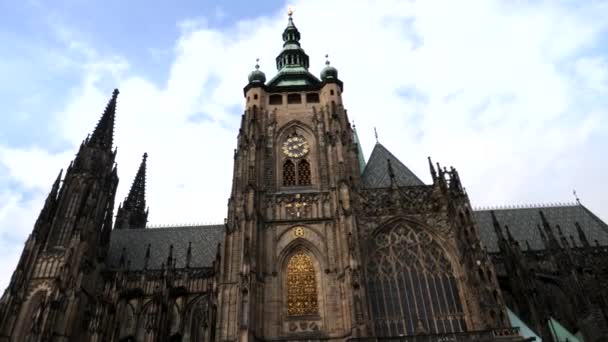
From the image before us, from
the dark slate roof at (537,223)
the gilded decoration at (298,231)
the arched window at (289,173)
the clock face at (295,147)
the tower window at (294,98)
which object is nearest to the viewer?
the gilded decoration at (298,231)

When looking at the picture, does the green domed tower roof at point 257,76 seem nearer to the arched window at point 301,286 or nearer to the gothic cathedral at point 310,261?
the gothic cathedral at point 310,261

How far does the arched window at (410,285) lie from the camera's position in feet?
77.5

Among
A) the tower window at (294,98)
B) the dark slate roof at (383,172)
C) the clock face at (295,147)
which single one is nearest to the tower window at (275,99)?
the tower window at (294,98)

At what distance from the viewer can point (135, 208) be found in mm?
53781

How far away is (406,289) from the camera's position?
82.0ft

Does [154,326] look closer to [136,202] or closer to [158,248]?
[158,248]

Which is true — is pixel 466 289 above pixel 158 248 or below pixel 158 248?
below

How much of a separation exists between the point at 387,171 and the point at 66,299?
950 inches

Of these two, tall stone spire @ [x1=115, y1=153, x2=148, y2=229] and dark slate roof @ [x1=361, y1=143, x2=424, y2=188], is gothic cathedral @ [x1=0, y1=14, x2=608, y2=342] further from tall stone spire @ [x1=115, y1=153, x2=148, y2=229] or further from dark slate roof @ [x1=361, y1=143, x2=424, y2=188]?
tall stone spire @ [x1=115, y1=153, x2=148, y2=229]

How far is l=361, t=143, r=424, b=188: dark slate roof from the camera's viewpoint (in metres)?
31.1

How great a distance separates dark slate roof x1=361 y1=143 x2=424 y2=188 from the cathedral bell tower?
254 cm

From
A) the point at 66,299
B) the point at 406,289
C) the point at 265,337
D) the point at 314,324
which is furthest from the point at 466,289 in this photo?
the point at 66,299

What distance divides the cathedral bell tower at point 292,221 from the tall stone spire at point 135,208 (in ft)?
84.5

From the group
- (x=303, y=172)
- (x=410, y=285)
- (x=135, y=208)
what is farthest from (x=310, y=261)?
(x=135, y=208)
